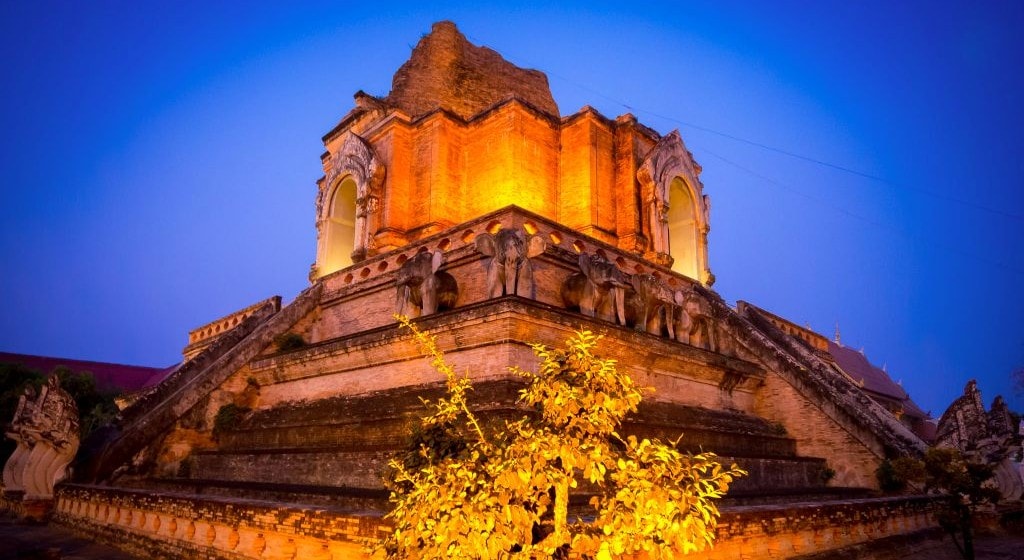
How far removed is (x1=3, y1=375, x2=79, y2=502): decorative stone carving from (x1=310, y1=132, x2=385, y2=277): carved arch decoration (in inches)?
263

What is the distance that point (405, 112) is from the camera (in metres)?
17.0

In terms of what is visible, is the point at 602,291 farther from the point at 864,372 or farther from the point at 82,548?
the point at 864,372

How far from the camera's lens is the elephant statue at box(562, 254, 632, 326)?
10680 millimetres

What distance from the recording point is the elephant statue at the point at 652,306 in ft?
36.8

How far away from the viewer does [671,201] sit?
1809 centimetres

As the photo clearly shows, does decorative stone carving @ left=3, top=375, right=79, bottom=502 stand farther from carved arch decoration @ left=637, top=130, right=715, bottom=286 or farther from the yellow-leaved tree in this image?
carved arch decoration @ left=637, top=130, right=715, bottom=286

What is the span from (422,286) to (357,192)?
Result: 21.1ft

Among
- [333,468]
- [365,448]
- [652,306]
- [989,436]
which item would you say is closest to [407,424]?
[365,448]

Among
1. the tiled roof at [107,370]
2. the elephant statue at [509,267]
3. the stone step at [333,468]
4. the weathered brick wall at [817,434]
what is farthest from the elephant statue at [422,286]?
the tiled roof at [107,370]

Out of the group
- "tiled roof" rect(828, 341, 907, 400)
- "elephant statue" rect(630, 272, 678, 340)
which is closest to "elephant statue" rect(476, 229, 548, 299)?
"elephant statue" rect(630, 272, 678, 340)

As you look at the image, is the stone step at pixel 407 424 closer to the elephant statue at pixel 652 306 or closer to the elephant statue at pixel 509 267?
the elephant statue at pixel 652 306

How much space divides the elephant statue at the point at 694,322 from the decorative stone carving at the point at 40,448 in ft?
33.1

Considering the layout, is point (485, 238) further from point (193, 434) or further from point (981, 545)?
point (981, 545)

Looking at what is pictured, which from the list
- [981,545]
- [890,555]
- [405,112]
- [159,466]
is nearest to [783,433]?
[981,545]
